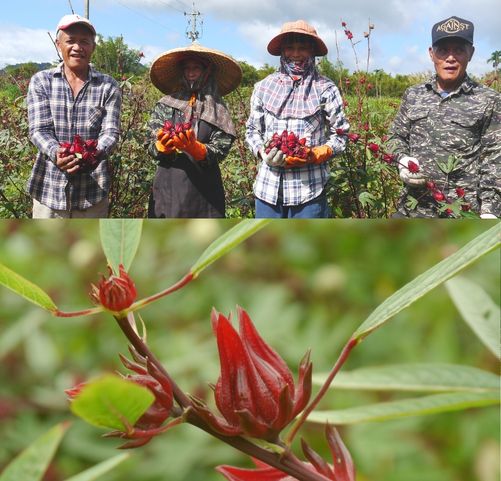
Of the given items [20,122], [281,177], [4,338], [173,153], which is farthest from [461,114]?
[20,122]

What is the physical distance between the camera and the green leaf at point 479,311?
0.66ft

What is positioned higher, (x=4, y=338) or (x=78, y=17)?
(x=78, y=17)

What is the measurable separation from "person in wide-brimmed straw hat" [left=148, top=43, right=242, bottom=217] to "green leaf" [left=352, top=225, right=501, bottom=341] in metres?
0.73

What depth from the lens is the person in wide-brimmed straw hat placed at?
0.90m

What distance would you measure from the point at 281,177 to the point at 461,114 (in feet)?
0.82

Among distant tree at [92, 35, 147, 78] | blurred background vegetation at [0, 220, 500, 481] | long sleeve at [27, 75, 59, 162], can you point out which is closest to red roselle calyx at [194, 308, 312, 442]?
blurred background vegetation at [0, 220, 500, 481]

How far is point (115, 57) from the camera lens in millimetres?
1709

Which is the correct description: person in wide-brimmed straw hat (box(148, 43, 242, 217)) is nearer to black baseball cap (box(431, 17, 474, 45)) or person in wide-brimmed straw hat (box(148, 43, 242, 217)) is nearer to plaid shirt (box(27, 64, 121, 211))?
plaid shirt (box(27, 64, 121, 211))

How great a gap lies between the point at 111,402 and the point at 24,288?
5cm

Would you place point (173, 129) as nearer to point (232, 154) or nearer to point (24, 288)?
point (24, 288)

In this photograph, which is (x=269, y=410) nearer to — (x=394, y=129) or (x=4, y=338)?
(x=4, y=338)

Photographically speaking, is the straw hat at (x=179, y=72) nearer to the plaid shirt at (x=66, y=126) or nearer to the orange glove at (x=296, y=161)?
the plaid shirt at (x=66, y=126)

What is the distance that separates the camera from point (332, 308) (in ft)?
1.25

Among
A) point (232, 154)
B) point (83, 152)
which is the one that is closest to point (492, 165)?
point (83, 152)
